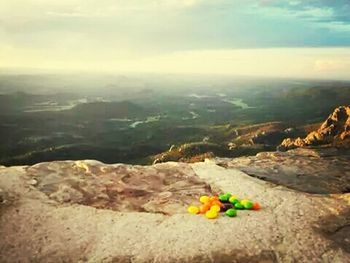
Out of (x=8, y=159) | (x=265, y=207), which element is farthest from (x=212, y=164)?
(x=8, y=159)

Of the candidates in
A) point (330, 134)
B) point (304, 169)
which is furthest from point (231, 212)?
point (330, 134)

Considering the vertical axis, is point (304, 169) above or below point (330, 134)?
above

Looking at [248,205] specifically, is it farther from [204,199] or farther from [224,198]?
Result: [204,199]

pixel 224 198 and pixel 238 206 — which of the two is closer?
pixel 238 206

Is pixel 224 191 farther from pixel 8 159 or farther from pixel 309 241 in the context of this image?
pixel 8 159

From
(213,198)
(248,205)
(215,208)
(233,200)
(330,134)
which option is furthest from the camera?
(330,134)

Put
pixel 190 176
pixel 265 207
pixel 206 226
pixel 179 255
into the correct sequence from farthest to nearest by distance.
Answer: pixel 190 176 → pixel 265 207 → pixel 206 226 → pixel 179 255
